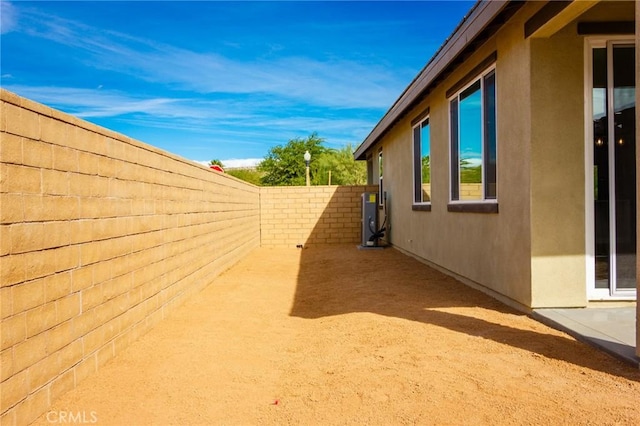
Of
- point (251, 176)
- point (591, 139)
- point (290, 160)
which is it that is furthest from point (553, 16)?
point (251, 176)

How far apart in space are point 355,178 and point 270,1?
61.5 feet

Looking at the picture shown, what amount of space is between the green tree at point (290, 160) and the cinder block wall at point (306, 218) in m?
16.6

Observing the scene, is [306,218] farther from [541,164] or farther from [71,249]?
[71,249]

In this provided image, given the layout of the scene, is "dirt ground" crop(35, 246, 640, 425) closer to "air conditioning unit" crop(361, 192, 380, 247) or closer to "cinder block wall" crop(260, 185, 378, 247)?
"air conditioning unit" crop(361, 192, 380, 247)

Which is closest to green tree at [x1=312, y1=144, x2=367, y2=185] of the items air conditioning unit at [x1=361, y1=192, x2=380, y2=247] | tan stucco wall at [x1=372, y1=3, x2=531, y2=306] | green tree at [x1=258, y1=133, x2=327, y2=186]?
green tree at [x1=258, y1=133, x2=327, y2=186]

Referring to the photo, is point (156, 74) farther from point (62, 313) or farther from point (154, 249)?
point (62, 313)

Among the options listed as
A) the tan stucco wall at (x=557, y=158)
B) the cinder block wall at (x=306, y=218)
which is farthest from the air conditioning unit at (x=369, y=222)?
the tan stucco wall at (x=557, y=158)

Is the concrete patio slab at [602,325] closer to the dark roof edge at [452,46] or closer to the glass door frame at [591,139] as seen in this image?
the glass door frame at [591,139]

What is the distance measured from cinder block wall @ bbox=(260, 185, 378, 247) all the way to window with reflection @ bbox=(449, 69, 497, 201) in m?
7.86

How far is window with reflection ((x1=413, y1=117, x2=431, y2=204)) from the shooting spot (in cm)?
870

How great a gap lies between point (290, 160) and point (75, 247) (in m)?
29.2

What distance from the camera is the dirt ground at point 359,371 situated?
254 cm

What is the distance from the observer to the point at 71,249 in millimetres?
2971

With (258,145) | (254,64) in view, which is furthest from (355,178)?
(258,145)
